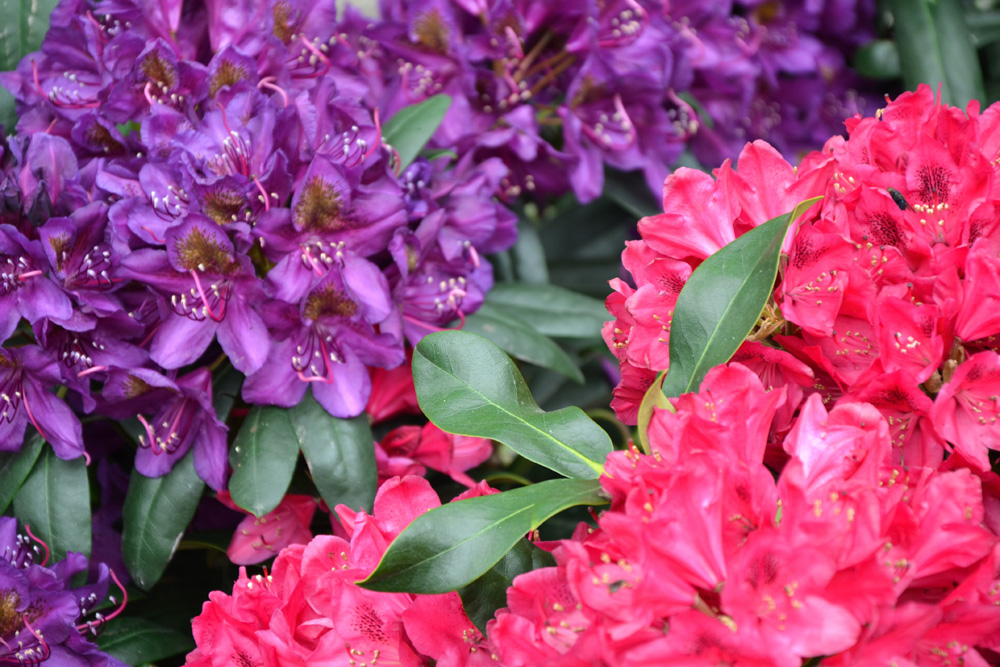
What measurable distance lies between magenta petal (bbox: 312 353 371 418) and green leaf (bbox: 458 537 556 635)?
286 millimetres

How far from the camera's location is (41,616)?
721 mm

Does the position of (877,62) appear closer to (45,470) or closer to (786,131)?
(786,131)

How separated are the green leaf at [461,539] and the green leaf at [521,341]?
1.40 ft

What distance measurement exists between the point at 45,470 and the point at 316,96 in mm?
467

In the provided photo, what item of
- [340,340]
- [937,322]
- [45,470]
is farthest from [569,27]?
[45,470]

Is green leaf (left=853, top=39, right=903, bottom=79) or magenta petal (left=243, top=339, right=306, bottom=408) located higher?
green leaf (left=853, top=39, right=903, bottom=79)

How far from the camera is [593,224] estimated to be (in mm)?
1452

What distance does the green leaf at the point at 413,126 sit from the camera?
3.13 ft

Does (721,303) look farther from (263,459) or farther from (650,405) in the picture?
(263,459)

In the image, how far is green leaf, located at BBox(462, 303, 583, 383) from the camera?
990 mm

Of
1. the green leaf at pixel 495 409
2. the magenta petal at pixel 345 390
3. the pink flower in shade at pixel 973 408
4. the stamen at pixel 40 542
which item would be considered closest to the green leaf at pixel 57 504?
the stamen at pixel 40 542

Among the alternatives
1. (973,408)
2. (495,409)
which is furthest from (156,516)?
(973,408)

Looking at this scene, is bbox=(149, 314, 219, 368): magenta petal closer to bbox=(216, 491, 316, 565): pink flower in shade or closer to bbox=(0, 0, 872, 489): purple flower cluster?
bbox=(0, 0, 872, 489): purple flower cluster

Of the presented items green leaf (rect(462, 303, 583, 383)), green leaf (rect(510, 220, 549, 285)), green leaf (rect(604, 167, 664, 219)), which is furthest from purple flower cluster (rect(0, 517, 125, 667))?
green leaf (rect(604, 167, 664, 219))
